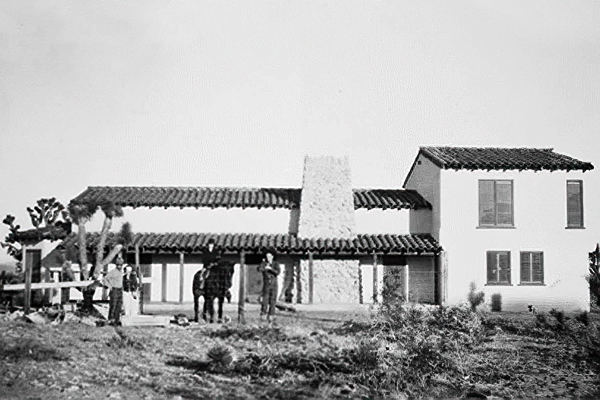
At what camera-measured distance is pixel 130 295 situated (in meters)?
15.5

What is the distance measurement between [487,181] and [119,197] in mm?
11924

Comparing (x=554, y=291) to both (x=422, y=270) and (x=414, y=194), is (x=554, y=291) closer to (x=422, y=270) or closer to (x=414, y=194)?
(x=422, y=270)

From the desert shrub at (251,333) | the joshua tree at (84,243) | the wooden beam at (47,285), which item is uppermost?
the joshua tree at (84,243)

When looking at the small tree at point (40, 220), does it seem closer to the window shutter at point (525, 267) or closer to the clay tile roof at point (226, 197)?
the clay tile roof at point (226, 197)

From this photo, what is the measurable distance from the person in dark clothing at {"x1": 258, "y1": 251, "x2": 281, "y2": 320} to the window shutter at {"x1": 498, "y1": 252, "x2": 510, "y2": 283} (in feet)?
32.5

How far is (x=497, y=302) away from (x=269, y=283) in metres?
9.55

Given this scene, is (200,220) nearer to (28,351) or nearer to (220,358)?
(28,351)

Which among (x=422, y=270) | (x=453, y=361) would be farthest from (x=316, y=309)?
(x=453, y=361)

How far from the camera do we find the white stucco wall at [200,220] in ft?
81.6

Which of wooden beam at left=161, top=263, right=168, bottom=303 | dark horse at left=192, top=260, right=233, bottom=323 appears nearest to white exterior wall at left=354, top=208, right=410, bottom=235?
wooden beam at left=161, top=263, right=168, bottom=303

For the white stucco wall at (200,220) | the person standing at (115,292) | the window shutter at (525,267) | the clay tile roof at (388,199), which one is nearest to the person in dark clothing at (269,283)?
the person standing at (115,292)

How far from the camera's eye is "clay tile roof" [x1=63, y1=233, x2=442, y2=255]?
2342 centimetres

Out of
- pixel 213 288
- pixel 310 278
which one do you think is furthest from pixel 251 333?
pixel 310 278

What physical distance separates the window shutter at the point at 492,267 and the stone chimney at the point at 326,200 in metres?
4.31
